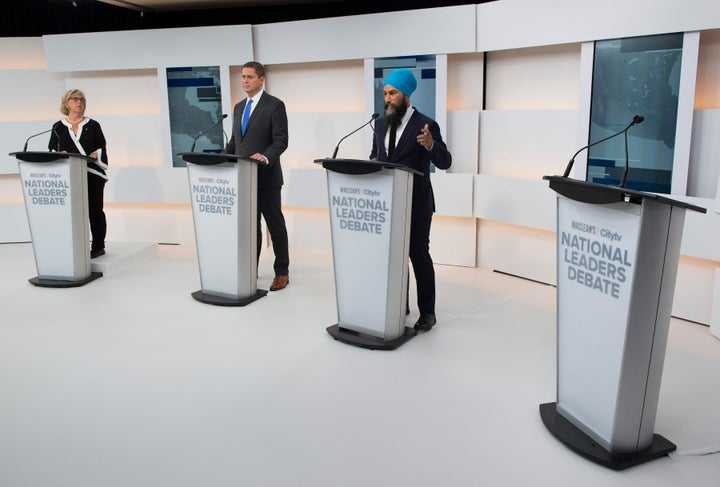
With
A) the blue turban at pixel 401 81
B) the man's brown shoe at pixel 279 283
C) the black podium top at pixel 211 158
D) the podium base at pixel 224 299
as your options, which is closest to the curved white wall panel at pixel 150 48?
the black podium top at pixel 211 158

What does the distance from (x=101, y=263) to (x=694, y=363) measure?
467 cm

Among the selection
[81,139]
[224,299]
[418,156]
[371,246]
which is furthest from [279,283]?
[81,139]

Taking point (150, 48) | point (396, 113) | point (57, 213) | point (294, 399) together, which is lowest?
point (294, 399)

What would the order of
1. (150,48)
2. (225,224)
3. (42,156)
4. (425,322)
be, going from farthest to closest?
(150,48), (42,156), (225,224), (425,322)

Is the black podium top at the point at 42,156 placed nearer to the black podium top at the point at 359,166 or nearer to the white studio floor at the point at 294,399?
the white studio floor at the point at 294,399

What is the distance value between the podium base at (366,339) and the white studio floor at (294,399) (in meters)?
0.05

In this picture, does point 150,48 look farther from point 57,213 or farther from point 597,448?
point 597,448

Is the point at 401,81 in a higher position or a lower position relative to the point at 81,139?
higher

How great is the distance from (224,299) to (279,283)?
54cm

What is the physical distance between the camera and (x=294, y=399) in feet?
9.81

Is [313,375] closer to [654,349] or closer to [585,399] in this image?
[585,399]

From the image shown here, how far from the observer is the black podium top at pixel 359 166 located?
3295mm

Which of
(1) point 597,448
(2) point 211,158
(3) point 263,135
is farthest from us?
(3) point 263,135

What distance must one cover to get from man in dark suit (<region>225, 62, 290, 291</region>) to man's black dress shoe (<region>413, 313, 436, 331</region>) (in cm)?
145
